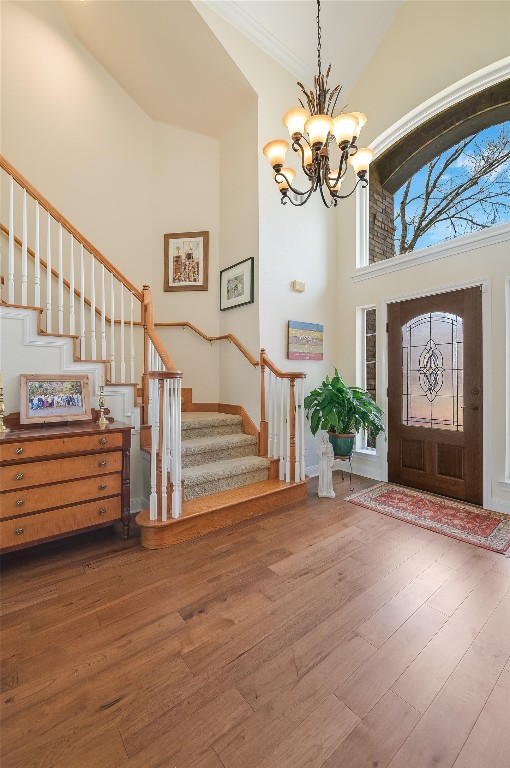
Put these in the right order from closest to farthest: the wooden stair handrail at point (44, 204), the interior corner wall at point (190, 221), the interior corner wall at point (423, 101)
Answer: the wooden stair handrail at point (44, 204) < the interior corner wall at point (423, 101) < the interior corner wall at point (190, 221)

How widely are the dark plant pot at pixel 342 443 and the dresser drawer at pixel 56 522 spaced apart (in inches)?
85.3

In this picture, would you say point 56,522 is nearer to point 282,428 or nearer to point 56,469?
point 56,469

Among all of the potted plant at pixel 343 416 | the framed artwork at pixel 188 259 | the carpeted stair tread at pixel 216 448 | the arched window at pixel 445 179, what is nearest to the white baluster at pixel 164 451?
the carpeted stair tread at pixel 216 448

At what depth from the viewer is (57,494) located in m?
2.15

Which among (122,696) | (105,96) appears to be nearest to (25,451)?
(122,696)

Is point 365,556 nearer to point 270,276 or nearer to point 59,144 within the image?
point 270,276

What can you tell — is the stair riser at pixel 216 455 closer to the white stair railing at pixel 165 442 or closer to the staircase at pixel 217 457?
the staircase at pixel 217 457

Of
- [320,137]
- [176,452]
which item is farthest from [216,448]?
[320,137]

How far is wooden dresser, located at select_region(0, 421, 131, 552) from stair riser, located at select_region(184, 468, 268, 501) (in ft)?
1.83

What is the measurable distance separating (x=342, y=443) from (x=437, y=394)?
117 cm

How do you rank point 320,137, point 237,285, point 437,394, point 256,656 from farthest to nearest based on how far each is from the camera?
1. point 237,285
2. point 437,394
3. point 320,137
4. point 256,656

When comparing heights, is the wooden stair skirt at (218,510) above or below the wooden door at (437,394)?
below

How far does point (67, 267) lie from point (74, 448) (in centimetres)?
228

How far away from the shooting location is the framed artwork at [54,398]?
2.33 metres
